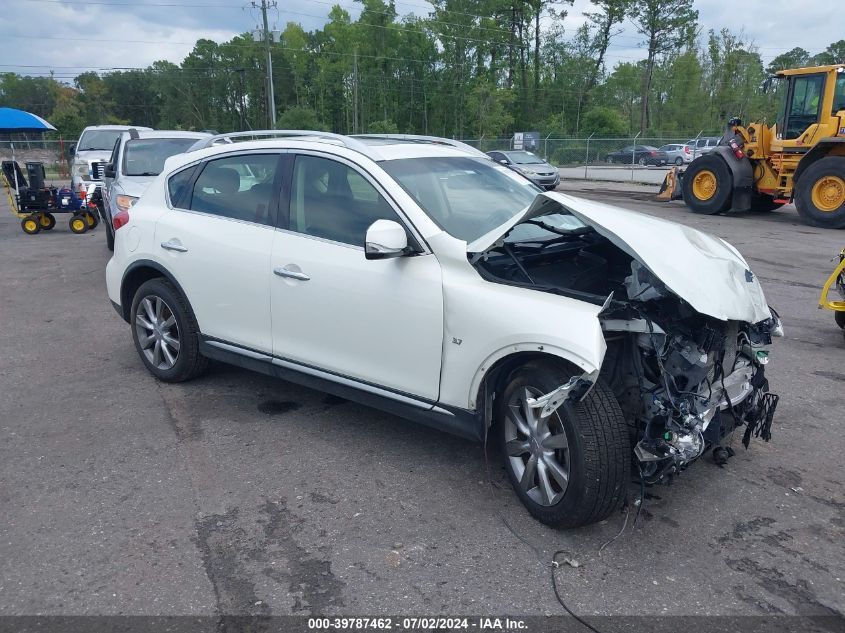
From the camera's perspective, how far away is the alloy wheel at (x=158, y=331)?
5305 millimetres

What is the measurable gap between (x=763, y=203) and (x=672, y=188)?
2779 millimetres

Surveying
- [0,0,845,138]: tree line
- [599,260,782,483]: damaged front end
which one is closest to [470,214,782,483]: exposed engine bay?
[599,260,782,483]: damaged front end

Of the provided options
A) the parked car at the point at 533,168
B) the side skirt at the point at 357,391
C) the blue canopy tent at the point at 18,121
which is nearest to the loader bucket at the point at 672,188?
the parked car at the point at 533,168

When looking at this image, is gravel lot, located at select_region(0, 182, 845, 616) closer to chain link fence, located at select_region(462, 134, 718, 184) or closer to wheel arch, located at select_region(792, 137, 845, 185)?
wheel arch, located at select_region(792, 137, 845, 185)

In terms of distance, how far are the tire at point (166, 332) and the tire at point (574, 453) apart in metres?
2.74

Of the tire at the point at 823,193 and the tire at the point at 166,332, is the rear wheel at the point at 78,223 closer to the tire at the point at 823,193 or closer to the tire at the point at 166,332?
the tire at the point at 166,332

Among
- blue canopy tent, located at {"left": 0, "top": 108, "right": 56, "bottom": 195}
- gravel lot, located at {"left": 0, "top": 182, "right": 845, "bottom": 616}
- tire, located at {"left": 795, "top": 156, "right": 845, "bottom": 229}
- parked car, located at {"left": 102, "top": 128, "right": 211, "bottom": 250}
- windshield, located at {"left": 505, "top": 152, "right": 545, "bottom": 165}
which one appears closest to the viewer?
gravel lot, located at {"left": 0, "top": 182, "right": 845, "bottom": 616}

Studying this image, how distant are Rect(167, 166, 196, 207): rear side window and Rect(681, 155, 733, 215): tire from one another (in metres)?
14.6

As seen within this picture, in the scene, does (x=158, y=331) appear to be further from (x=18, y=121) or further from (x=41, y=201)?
(x=18, y=121)

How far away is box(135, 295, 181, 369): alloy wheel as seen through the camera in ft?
17.4

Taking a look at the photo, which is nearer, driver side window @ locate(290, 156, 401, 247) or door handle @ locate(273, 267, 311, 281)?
driver side window @ locate(290, 156, 401, 247)

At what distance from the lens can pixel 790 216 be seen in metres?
17.2

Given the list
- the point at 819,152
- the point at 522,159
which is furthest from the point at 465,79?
the point at 819,152

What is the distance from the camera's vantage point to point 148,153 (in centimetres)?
1103
